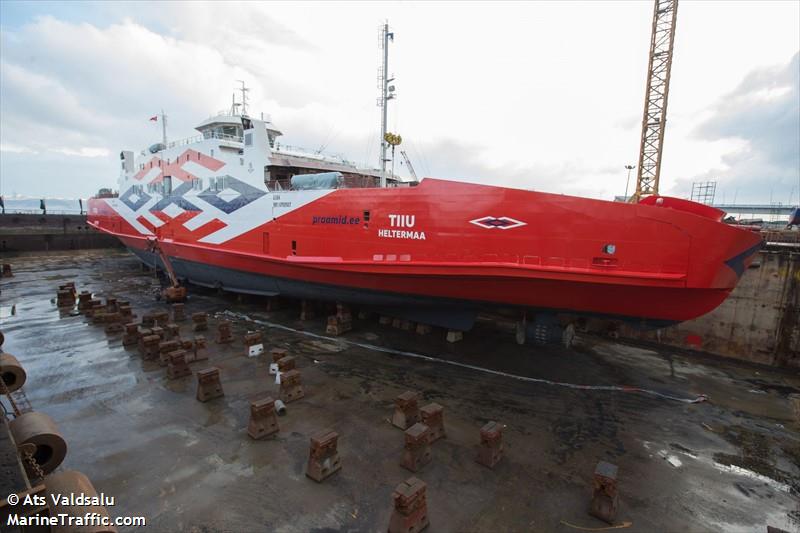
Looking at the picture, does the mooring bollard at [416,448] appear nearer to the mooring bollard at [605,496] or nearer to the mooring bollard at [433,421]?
the mooring bollard at [433,421]

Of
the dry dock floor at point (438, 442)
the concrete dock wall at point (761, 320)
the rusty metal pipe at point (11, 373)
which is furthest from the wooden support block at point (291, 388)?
the concrete dock wall at point (761, 320)

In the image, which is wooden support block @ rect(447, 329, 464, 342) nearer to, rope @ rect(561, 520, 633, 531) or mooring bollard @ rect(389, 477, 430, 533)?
rope @ rect(561, 520, 633, 531)

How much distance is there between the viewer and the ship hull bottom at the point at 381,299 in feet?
21.0

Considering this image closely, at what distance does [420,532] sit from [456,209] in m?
4.46

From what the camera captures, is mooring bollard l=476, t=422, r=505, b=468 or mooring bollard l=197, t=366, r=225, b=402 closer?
mooring bollard l=476, t=422, r=505, b=468

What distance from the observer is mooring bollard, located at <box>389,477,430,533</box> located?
9.60 ft

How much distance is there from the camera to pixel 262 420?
14.0ft

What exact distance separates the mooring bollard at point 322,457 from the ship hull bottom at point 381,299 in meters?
3.62

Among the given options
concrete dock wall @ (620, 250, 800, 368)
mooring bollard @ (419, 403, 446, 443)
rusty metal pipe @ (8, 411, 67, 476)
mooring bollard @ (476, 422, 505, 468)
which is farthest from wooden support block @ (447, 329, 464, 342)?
rusty metal pipe @ (8, 411, 67, 476)

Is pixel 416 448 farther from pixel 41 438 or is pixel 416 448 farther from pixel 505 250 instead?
pixel 41 438

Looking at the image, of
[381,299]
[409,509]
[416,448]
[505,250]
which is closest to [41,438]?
[409,509]

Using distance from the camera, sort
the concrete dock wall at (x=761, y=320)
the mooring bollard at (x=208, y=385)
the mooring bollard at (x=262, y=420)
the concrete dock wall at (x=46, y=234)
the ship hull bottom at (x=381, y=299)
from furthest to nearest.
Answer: the concrete dock wall at (x=46, y=234), the concrete dock wall at (x=761, y=320), the ship hull bottom at (x=381, y=299), the mooring bollard at (x=208, y=385), the mooring bollard at (x=262, y=420)

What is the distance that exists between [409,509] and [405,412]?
166 centimetres

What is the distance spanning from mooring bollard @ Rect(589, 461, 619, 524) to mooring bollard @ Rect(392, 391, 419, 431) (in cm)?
208
